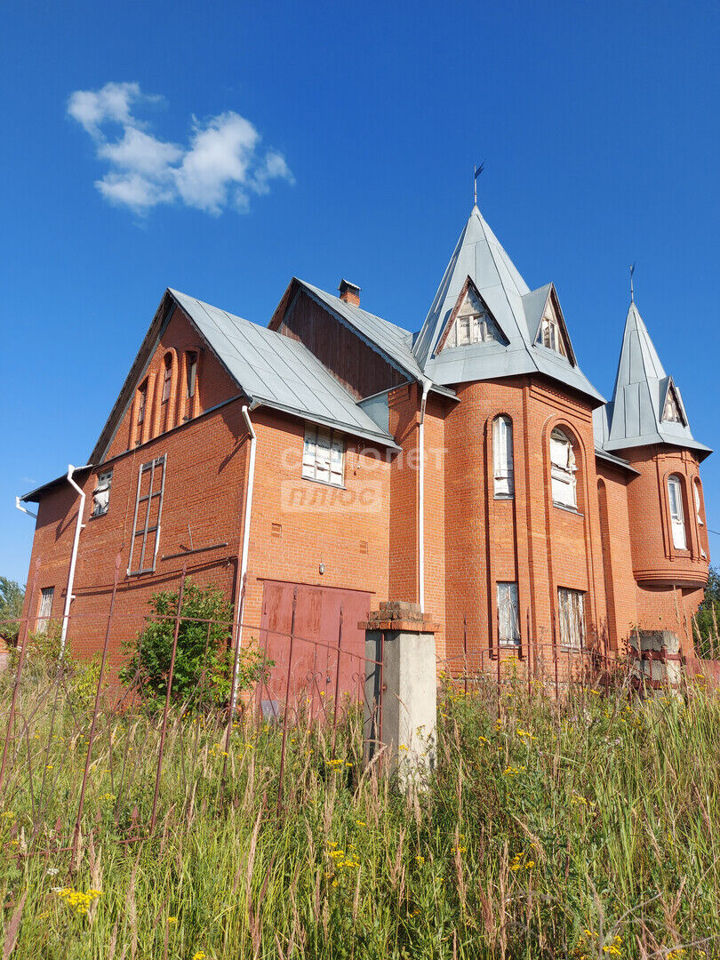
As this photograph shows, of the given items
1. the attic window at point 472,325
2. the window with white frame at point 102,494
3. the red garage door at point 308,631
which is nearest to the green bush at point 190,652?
the red garage door at point 308,631

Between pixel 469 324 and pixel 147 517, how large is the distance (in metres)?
9.28

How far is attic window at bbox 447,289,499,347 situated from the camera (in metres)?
17.2

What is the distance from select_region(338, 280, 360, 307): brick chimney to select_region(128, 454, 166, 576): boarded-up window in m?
9.30

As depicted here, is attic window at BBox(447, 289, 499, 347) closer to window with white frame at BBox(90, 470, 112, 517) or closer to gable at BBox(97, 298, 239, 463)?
gable at BBox(97, 298, 239, 463)

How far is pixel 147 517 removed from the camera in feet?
52.4

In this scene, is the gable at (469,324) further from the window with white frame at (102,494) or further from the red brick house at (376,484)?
the window with white frame at (102,494)

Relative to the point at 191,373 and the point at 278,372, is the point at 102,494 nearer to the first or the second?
the point at 191,373

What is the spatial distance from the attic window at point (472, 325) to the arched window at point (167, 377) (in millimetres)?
7135

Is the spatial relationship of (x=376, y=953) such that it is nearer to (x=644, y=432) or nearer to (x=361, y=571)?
(x=361, y=571)

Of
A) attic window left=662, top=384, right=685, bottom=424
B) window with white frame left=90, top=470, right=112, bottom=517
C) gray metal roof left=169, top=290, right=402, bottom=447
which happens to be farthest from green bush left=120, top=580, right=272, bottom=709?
attic window left=662, top=384, right=685, bottom=424

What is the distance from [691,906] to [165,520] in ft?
45.6

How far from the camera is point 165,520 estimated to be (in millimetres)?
15352

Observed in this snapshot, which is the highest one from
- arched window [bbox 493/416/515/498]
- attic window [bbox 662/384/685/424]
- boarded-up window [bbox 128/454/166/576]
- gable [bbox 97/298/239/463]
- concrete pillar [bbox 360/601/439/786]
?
attic window [bbox 662/384/685/424]

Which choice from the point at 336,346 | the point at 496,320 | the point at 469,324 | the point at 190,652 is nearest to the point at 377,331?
the point at 336,346
